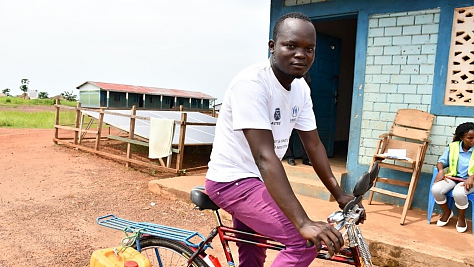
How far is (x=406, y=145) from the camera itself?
472cm

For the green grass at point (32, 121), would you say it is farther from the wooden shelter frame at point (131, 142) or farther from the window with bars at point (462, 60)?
the window with bars at point (462, 60)

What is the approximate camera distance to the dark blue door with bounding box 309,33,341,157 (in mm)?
6293

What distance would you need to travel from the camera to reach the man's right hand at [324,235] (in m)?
1.34

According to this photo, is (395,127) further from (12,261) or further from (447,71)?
(12,261)

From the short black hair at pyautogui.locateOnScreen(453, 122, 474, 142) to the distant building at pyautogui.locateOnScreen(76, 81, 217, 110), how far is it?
19.4 m

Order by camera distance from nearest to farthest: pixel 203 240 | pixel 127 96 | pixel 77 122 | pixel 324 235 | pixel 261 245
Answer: pixel 324 235 < pixel 261 245 < pixel 203 240 < pixel 77 122 < pixel 127 96

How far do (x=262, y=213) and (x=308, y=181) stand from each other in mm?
3758

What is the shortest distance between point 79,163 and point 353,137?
19.4ft

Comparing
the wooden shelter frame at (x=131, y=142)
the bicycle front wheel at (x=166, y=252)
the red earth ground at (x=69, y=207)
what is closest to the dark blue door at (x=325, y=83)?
the wooden shelter frame at (x=131, y=142)

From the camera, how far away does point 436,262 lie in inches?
129

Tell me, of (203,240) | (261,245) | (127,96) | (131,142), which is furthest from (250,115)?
(127,96)

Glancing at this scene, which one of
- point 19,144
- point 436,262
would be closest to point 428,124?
point 436,262

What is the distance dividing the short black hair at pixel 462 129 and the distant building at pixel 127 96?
1941 cm

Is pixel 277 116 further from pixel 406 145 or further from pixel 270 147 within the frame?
pixel 406 145
